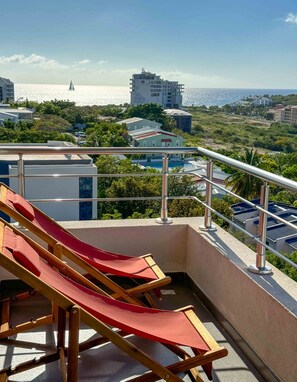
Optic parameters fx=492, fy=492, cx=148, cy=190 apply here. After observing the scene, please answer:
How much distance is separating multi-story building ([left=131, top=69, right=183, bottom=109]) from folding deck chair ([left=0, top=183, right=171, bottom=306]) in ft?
303

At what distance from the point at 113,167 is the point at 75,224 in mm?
27121

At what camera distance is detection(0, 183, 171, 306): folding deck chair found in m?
2.53

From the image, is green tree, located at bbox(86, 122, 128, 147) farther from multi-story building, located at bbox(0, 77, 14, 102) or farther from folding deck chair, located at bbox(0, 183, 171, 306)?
multi-story building, located at bbox(0, 77, 14, 102)

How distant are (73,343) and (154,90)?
95756 millimetres

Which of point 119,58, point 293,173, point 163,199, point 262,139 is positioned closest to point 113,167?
point 293,173

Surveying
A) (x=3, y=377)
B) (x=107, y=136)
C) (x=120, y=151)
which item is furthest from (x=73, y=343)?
(x=107, y=136)

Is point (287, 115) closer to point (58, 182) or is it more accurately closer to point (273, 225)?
point (273, 225)

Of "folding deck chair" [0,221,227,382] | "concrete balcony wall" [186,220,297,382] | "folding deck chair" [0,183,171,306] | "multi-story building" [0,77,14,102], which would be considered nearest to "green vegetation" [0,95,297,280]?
"concrete balcony wall" [186,220,297,382]

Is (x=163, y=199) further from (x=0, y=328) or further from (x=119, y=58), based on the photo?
(x=119, y=58)

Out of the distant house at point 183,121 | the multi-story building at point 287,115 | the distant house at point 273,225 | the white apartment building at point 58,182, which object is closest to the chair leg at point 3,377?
the distant house at point 273,225

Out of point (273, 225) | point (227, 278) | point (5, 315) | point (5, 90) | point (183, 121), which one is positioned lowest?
point (273, 225)

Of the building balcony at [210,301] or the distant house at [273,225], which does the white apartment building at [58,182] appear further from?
the building balcony at [210,301]

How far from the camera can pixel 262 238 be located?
2469 millimetres

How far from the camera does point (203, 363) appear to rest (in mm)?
2035
